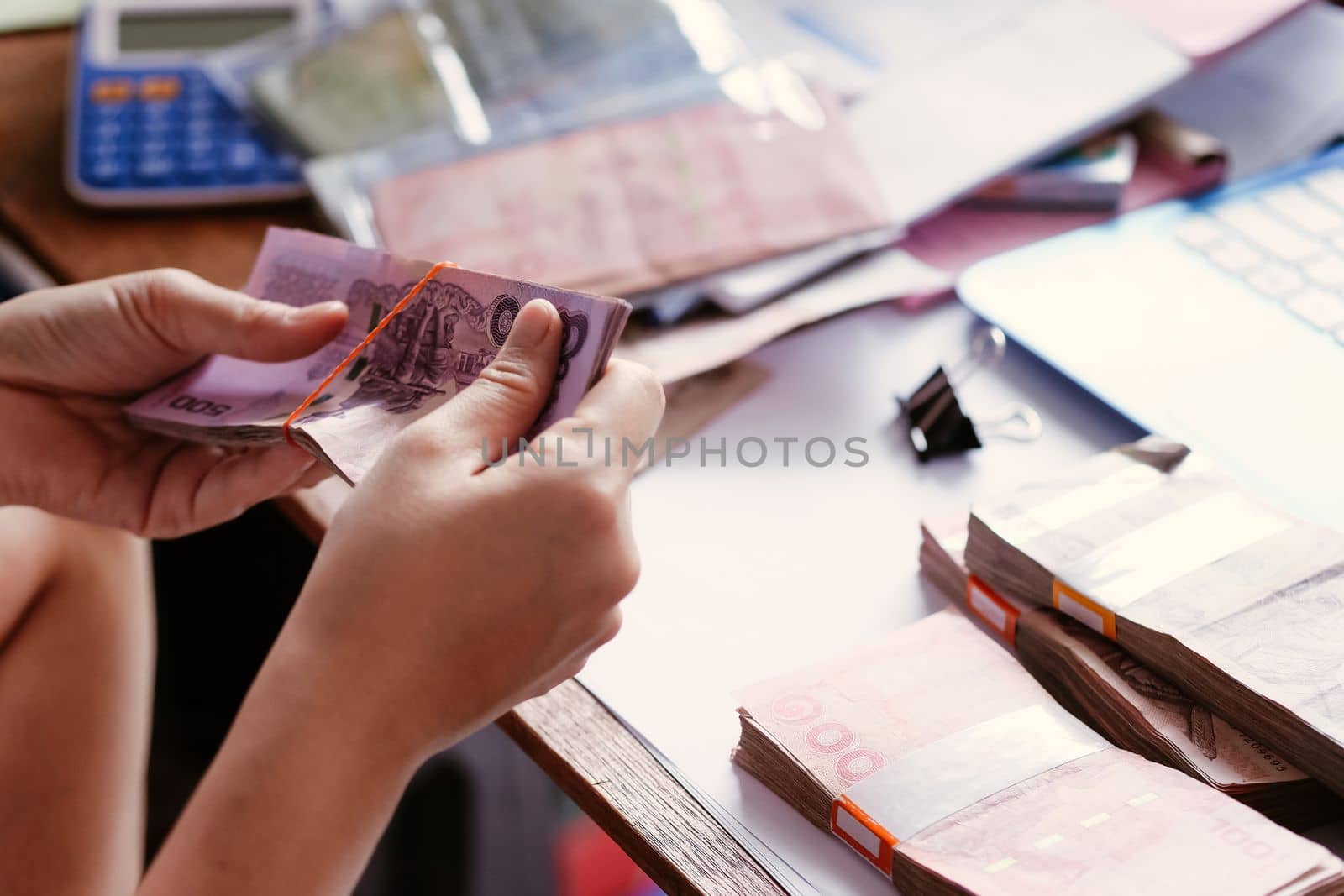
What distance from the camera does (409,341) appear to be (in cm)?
57

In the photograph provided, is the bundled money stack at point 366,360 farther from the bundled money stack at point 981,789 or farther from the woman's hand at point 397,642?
the bundled money stack at point 981,789

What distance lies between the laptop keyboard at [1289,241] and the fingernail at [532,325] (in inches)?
20.3

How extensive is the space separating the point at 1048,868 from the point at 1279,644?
157 mm

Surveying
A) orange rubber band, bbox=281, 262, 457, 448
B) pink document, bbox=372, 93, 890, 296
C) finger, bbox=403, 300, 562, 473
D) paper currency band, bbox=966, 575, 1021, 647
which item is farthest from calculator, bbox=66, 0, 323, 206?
paper currency band, bbox=966, 575, 1021, 647

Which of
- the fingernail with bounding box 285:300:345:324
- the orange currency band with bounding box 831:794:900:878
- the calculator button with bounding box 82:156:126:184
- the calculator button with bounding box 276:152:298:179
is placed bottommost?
the orange currency band with bounding box 831:794:900:878

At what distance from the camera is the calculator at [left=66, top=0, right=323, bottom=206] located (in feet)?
2.90

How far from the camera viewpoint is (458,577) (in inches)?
16.8

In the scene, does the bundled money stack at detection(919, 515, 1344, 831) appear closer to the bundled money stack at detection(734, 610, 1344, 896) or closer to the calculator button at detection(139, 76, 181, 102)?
the bundled money stack at detection(734, 610, 1344, 896)

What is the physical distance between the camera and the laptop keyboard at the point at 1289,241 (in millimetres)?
722

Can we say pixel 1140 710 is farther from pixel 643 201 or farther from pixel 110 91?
pixel 110 91

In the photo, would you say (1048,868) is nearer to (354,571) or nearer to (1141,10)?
(354,571)

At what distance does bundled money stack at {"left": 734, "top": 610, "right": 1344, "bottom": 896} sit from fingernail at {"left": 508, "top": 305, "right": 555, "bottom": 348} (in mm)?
193

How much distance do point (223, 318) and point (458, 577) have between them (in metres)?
0.28

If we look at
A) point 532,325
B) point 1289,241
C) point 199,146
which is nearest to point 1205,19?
point 1289,241
